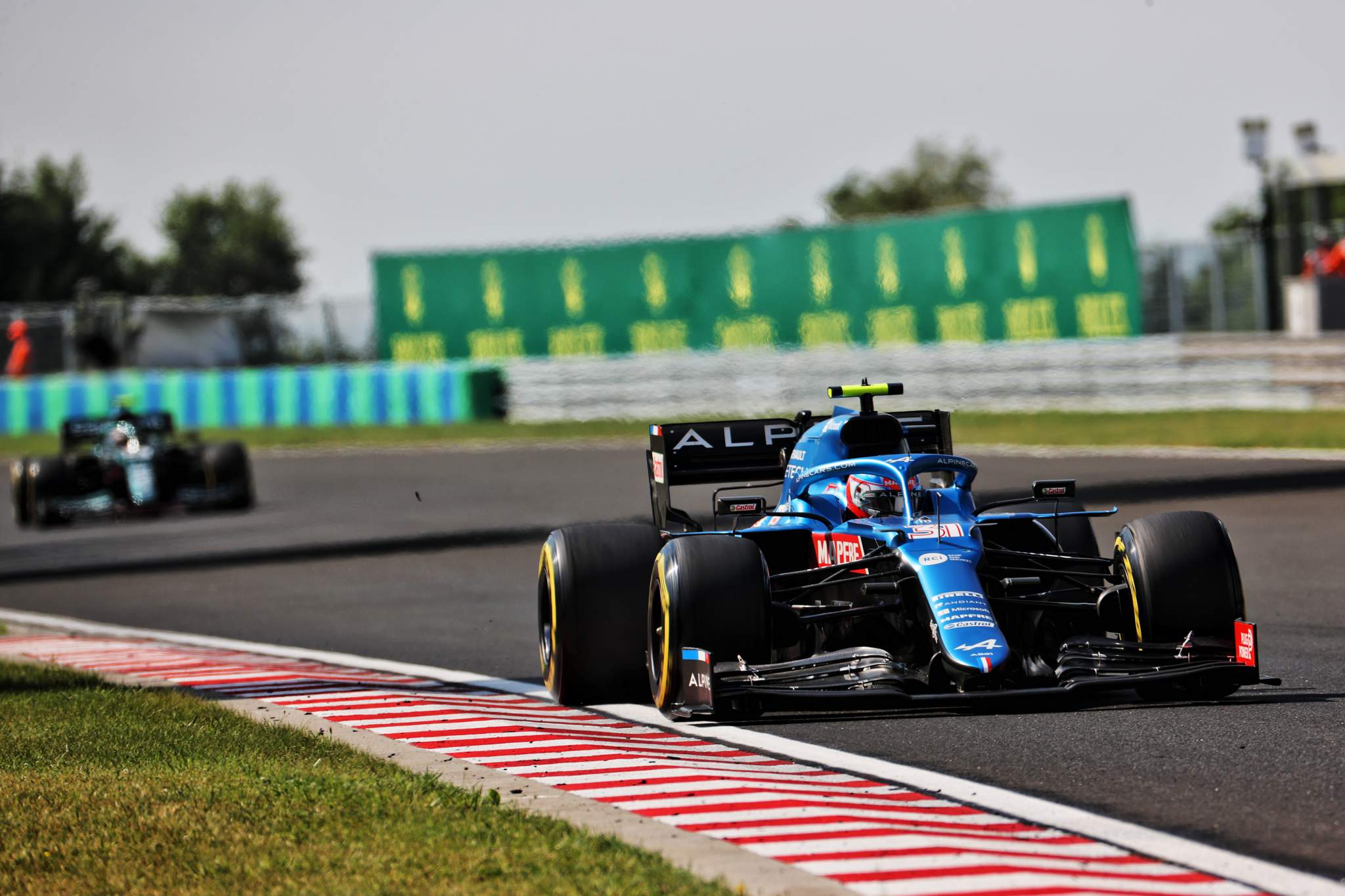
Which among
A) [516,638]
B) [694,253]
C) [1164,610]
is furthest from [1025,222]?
[1164,610]

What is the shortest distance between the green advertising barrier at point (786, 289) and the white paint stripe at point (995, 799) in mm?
20009

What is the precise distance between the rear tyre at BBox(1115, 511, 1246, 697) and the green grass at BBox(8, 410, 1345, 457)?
13.3m

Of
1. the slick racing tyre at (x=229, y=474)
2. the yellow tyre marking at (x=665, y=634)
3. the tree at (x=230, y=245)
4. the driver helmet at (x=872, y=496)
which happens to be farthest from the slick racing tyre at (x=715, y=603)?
the tree at (x=230, y=245)

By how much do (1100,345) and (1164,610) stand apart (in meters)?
20.0

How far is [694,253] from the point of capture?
3231 cm

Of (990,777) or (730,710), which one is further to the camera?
(730,710)

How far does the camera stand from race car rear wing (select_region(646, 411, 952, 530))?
965cm

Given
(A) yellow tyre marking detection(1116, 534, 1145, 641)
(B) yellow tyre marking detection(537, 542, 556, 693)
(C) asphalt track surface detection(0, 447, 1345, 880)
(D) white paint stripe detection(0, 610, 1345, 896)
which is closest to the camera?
(D) white paint stripe detection(0, 610, 1345, 896)

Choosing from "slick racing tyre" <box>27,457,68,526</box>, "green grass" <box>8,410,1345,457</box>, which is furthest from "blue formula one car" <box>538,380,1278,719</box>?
"green grass" <box>8,410,1345,457</box>

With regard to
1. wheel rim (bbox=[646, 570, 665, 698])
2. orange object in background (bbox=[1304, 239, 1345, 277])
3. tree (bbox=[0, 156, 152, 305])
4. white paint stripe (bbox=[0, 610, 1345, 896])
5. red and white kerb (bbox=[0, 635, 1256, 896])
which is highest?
tree (bbox=[0, 156, 152, 305])

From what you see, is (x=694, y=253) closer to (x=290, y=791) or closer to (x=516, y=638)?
(x=516, y=638)

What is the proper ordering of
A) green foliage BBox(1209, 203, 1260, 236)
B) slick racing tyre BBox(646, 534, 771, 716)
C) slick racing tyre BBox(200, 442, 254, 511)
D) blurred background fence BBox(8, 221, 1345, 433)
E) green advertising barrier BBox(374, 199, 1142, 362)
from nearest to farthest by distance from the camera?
slick racing tyre BBox(646, 534, 771, 716) < slick racing tyre BBox(200, 442, 254, 511) < blurred background fence BBox(8, 221, 1345, 433) < green advertising barrier BBox(374, 199, 1142, 362) < green foliage BBox(1209, 203, 1260, 236)

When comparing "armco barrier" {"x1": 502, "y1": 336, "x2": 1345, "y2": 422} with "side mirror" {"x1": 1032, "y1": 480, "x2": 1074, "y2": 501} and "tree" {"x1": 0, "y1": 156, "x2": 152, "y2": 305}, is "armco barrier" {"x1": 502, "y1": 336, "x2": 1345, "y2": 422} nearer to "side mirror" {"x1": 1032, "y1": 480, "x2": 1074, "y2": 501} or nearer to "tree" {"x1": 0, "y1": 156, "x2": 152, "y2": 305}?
"side mirror" {"x1": 1032, "y1": 480, "x2": 1074, "y2": 501}

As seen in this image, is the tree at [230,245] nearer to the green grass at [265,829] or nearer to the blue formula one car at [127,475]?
the blue formula one car at [127,475]
